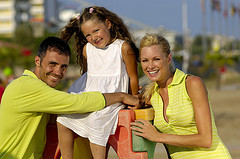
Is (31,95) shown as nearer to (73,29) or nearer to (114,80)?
(114,80)

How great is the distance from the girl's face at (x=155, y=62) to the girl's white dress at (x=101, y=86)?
0.37 m

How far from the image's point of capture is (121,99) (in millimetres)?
3121

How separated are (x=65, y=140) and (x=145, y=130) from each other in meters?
0.63

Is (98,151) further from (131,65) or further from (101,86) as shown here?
(131,65)

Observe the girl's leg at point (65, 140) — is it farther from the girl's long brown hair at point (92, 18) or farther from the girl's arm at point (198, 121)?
the girl's long brown hair at point (92, 18)

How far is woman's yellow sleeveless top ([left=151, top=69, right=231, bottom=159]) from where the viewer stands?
2869 millimetres

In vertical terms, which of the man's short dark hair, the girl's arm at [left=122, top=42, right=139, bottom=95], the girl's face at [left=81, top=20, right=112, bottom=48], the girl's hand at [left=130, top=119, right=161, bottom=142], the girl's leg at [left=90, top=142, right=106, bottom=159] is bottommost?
the girl's leg at [left=90, top=142, right=106, bottom=159]

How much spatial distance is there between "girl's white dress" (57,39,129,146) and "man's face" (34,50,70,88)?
8.8 inches

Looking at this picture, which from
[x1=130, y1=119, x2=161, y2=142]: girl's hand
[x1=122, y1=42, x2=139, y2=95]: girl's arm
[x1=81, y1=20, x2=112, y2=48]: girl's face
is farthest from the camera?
[x1=81, y1=20, x2=112, y2=48]: girl's face

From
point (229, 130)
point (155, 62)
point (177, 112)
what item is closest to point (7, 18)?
point (229, 130)

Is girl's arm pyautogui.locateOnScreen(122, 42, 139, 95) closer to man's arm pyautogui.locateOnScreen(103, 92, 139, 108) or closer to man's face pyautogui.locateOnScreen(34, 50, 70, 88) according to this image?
man's arm pyautogui.locateOnScreen(103, 92, 139, 108)

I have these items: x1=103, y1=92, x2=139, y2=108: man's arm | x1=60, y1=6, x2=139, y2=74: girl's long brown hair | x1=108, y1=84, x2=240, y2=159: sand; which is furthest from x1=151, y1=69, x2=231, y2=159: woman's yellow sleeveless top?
x1=108, y1=84, x2=240, y2=159: sand

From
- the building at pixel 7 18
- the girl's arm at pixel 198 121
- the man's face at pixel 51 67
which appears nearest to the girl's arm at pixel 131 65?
the man's face at pixel 51 67

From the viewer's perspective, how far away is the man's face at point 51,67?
10.3 ft
